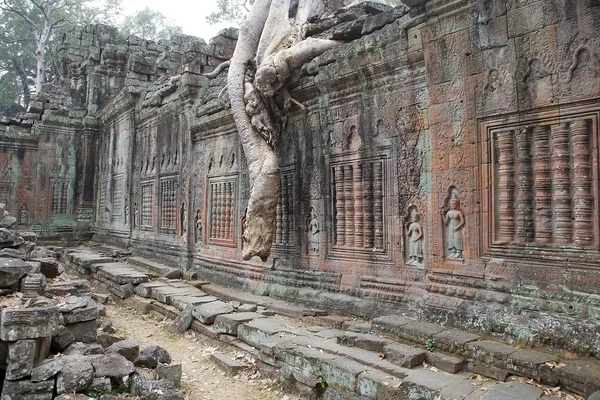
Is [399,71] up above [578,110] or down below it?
above

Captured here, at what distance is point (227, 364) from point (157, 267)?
195 inches

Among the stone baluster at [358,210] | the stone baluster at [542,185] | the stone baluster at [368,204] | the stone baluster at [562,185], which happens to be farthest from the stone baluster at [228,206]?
the stone baluster at [562,185]

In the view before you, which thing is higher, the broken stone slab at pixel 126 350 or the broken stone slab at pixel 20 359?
the broken stone slab at pixel 20 359

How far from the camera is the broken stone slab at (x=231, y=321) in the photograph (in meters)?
5.44

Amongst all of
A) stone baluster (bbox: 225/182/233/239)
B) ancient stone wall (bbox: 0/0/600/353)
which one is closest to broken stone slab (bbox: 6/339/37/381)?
ancient stone wall (bbox: 0/0/600/353)

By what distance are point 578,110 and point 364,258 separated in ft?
9.15

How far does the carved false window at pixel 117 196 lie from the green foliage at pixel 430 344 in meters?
10.7

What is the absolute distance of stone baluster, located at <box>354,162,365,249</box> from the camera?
5.69 m

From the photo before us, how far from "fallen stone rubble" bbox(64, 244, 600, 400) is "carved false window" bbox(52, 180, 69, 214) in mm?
10256

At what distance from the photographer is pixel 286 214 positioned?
6.84 m

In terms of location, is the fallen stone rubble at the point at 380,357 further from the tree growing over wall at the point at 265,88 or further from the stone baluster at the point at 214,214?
the stone baluster at the point at 214,214

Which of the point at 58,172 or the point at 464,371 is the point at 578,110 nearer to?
the point at 464,371

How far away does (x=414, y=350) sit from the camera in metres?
3.87

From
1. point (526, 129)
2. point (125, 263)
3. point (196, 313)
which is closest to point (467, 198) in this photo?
point (526, 129)
